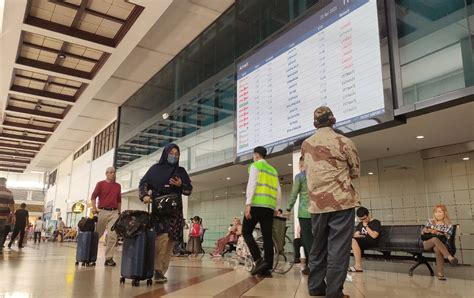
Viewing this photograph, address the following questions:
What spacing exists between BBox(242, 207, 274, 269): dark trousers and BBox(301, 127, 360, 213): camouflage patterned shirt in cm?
177

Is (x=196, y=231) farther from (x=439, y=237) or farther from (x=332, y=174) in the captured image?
(x=332, y=174)

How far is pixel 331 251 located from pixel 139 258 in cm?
204

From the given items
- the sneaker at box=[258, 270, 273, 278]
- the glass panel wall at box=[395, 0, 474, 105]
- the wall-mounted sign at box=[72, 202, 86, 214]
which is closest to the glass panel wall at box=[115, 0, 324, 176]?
the glass panel wall at box=[395, 0, 474, 105]

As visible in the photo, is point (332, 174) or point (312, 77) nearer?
point (332, 174)

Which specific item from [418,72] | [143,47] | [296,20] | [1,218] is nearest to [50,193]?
[143,47]

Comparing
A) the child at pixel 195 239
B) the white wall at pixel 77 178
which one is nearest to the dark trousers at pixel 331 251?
the child at pixel 195 239

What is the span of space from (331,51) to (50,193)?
3838 cm

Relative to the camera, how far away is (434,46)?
6.23 metres

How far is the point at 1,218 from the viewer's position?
8.70 metres

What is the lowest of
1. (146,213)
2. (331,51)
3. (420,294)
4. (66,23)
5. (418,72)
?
(420,294)

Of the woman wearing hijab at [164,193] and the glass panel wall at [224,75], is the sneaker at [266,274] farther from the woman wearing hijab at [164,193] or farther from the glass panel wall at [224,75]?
the glass panel wall at [224,75]

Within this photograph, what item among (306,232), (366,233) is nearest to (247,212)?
(306,232)

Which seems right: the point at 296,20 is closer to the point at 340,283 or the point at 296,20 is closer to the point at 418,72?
the point at 418,72

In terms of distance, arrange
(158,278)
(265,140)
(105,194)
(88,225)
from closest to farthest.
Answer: (158,278) → (105,194) → (88,225) → (265,140)
